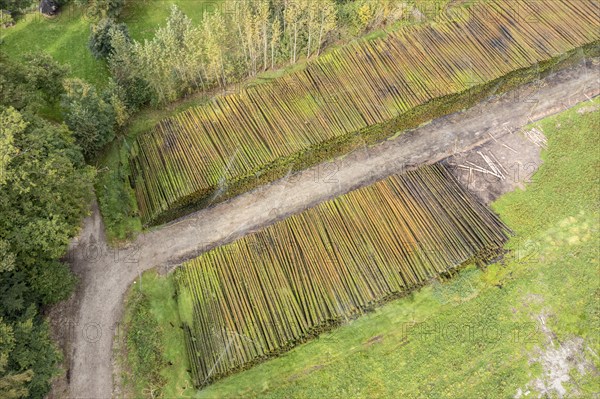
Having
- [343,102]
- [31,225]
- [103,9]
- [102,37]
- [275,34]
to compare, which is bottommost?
[343,102]

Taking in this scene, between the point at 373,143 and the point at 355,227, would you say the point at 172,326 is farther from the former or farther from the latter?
the point at 373,143

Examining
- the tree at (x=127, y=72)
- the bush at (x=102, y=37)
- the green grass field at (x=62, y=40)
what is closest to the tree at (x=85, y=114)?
the tree at (x=127, y=72)

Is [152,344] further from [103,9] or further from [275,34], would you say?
[103,9]

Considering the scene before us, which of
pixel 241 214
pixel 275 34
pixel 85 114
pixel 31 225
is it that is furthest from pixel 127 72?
pixel 31 225

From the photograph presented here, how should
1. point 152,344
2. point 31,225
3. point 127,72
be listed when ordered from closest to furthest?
1. point 31,225
2. point 152,344
3. point 127,72

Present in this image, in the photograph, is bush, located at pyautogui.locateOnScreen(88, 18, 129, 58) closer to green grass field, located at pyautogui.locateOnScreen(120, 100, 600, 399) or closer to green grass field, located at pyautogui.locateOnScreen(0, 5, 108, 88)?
green grass field, located at pyautogui.locateOnScreen(0, 5, 108, 88)

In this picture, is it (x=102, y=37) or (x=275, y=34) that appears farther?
(x=102, y=37)
